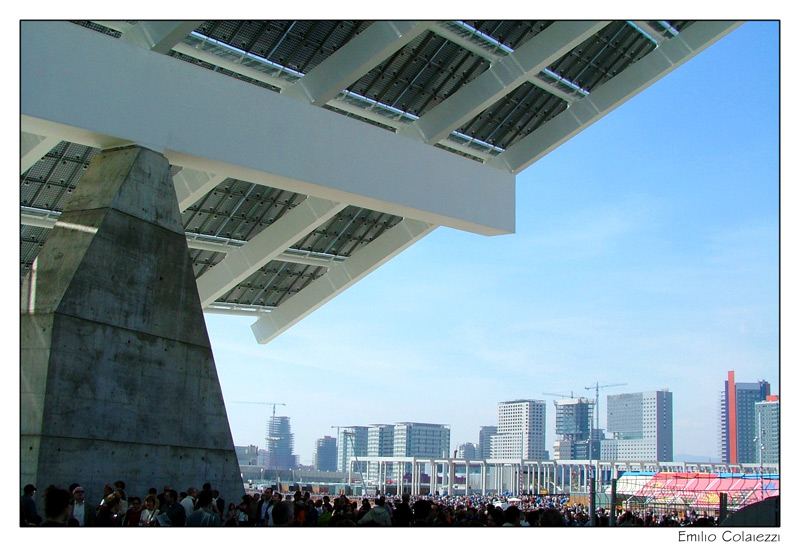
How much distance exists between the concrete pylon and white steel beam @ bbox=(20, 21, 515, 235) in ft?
2.36

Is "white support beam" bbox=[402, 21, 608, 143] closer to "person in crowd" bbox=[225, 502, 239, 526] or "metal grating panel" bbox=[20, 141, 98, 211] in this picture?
"metal grating panel" bbox=[20, 141, 98, 211]

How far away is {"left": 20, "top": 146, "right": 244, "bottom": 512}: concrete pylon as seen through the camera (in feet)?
34.3

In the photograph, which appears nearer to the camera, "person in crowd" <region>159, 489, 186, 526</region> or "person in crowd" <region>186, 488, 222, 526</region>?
"person in crowd" <region>186, 488, 222, 526</region>

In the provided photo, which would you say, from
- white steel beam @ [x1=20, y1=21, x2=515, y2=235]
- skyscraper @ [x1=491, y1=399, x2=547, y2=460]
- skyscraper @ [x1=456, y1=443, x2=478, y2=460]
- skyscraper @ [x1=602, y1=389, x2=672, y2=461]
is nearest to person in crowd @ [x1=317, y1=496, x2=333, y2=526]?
white steel beam @ [x1=20, y1=21, x2=515, y2=235]

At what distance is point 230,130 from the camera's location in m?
13.2

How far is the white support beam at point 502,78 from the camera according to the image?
16.5 metres

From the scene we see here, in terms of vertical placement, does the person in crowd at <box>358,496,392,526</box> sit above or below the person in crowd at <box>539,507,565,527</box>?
below

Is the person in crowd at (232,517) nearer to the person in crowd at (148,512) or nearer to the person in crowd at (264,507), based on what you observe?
the person in crowd at (264,507)

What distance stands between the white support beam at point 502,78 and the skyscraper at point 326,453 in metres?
137

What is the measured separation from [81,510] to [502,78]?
12.0m

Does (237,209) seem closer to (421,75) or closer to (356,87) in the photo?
(356,87)

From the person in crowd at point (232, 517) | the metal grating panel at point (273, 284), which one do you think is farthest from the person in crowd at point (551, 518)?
A: the metal grating panel at point (273, 284)

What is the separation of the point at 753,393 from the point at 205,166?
12722 centimetres

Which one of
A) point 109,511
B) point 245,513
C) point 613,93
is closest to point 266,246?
point 613,93
